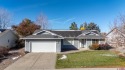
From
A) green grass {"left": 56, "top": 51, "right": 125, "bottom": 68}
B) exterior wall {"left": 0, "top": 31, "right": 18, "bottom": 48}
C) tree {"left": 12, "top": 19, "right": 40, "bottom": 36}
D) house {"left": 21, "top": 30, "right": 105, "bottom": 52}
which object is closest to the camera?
green grass {"left": 56, "top": 51, "right": 125, "bottom": 68}

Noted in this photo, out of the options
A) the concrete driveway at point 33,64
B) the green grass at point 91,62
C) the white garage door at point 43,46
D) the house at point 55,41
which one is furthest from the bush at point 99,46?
the concrete driveway at point 33,64

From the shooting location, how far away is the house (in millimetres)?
27219

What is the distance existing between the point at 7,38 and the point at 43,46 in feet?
26.3

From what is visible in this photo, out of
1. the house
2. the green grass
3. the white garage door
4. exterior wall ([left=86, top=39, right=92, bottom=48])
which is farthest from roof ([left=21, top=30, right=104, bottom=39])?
the green grass

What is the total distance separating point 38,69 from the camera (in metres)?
14.2

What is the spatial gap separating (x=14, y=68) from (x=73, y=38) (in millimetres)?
19459

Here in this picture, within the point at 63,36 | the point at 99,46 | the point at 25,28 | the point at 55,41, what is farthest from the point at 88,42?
the point at 25,28

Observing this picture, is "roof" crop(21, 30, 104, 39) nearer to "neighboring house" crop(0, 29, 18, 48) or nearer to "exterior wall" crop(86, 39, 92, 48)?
"exterior wall" crop(86, 39, 92, 48)

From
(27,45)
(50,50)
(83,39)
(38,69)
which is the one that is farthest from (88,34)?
(38,69)

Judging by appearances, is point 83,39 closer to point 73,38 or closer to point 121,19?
point 73,38

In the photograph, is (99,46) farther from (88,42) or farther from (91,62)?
(91,62)

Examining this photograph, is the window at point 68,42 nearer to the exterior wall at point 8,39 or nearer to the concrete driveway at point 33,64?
the exterior wall at point 8,39

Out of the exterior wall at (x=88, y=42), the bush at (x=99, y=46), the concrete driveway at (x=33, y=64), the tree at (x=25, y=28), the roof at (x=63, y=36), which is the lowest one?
the concrete driveway at (x=33, y=64)

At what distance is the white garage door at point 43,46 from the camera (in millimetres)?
27391
